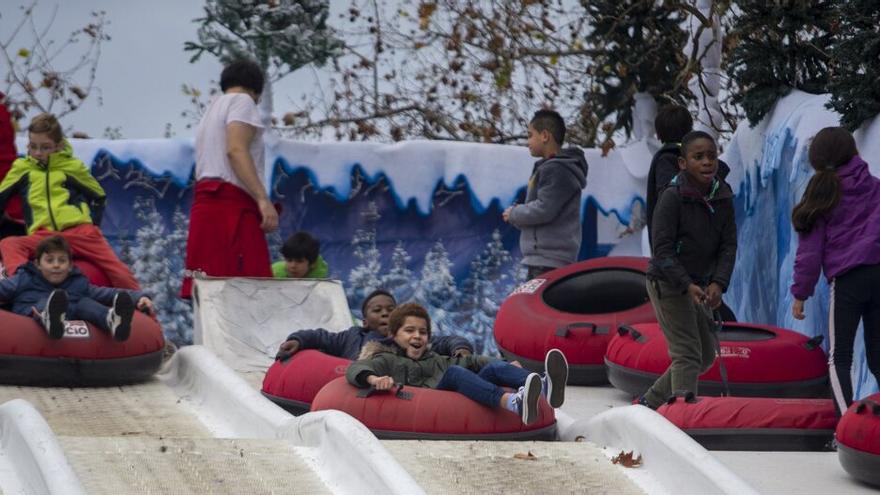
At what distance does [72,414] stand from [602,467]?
2.96m

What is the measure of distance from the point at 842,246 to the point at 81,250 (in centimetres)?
417

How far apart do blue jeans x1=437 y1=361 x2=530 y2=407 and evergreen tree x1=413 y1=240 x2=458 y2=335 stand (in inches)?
177

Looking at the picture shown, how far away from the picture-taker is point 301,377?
24.9 feet

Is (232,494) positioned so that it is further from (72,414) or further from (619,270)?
(619,270)

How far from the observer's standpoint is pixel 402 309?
6.81 metres

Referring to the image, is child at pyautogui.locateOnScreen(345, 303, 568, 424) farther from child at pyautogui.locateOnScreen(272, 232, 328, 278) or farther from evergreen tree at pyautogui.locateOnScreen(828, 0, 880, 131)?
child at pyautogui.locateOnScreen(272, 232, 328, 278)

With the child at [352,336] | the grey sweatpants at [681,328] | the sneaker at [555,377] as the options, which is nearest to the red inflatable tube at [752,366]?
the grey sweatpants at [681,328]

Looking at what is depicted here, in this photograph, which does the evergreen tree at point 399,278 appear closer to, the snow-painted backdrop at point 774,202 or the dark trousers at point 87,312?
the snow-painted backdrop at point 774,202

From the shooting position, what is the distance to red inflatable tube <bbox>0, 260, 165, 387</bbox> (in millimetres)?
7977

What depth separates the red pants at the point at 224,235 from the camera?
28.9 feet

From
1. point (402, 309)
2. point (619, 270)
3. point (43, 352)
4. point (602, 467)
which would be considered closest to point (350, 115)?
point (619, 270)

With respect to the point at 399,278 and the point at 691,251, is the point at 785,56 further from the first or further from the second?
the point at 399,278

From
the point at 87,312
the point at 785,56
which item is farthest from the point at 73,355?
the point at 785,56

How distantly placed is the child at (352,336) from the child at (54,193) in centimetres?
137
